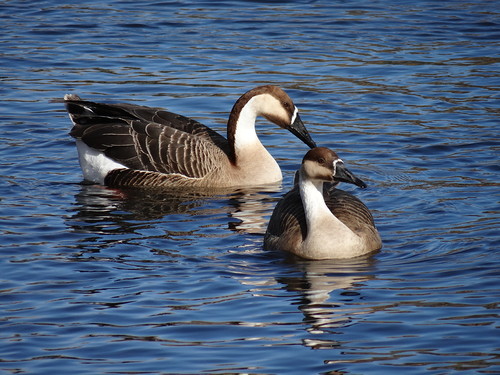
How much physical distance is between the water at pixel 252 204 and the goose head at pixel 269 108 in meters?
0.87

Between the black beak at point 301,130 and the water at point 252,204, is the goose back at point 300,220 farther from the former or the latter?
the black beak at point 301,130

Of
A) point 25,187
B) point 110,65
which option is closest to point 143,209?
point 25,187

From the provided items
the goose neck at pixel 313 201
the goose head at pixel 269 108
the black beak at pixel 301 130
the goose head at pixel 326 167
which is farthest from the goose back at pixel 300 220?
the goose head at pixel 269 108

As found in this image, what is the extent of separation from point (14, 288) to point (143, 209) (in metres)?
3.34

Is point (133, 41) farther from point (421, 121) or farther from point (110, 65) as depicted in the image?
point (421, 121)

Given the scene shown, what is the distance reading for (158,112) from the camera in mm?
13992

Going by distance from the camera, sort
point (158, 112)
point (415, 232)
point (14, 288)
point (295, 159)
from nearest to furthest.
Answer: point (14, 288) → point (415, 232) → point (158, 112) → point (295, 159)

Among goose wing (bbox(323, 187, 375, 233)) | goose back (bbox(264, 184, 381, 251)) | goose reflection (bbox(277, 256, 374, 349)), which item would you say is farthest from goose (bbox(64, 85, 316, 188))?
goose reflection (bbox(277, 256, 374, 349))

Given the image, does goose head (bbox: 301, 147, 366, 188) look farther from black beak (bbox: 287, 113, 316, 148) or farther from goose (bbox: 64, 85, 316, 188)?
black beak (bbox: 287, 113, 316, 148)

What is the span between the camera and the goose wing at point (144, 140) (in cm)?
1368

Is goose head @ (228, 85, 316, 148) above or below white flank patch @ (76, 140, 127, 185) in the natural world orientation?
above

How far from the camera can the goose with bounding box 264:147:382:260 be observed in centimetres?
1022

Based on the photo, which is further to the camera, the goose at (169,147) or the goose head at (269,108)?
the goose head at (269,108)

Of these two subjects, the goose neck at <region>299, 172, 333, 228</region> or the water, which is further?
the goose neck at <region>299, 172, 333, 228</region>
